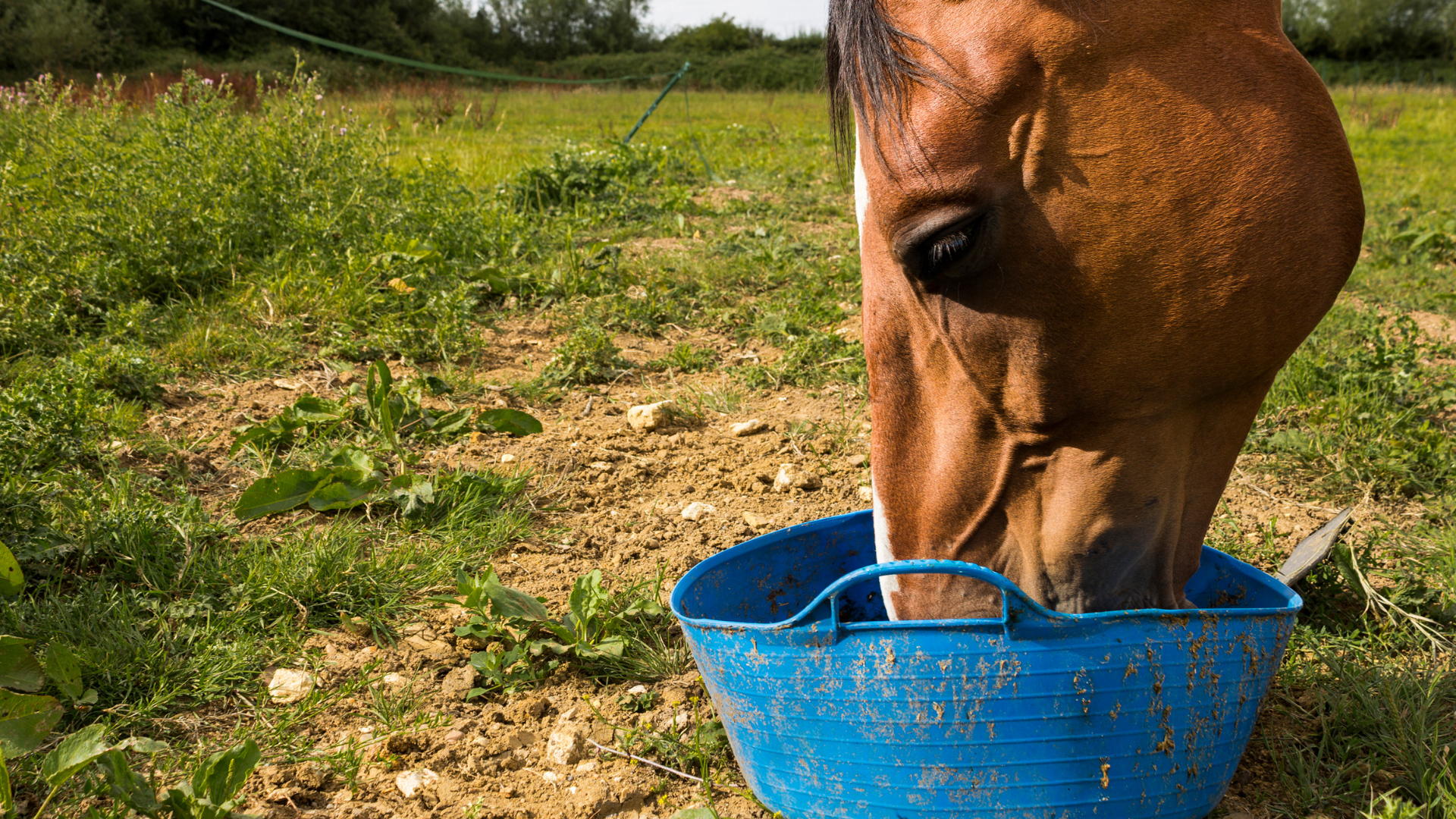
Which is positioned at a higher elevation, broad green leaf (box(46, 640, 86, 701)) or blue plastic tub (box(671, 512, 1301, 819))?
blue plastic tub (box(671, 512, 1301, 819))

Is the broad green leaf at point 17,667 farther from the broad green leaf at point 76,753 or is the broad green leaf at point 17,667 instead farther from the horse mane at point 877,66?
the horse mane at point 877,66

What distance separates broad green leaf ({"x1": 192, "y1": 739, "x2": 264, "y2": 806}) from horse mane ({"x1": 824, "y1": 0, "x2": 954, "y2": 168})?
124cm

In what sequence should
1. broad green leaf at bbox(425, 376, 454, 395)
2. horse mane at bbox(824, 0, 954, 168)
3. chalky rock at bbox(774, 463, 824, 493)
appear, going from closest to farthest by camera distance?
horse mane at bbox(824, 0, 954, 168) → chalky rock at bbox(774, 463, 824, 493) → broad green leaf at bbox(425, 376, 454, 395)

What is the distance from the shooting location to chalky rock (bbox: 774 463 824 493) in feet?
8.40

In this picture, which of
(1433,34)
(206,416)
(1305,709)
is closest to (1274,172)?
(1305,709)

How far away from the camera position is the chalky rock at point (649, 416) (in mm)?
2930

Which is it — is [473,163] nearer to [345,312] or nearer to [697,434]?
[345,312]

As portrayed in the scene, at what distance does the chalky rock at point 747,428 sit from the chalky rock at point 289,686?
1545mm

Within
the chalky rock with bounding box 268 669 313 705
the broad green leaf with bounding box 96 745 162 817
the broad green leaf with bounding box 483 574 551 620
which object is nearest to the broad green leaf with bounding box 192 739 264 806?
the broad green leaf with bounding box 96 745 162 817

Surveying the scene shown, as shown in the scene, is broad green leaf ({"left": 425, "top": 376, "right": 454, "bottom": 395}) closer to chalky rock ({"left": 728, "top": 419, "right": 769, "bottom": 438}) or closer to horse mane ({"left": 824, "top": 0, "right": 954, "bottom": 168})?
chalky rock ({"left": 728, "top": 419, "right": 769, "bottom": 438})

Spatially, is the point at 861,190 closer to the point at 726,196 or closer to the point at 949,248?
the point at 949,248

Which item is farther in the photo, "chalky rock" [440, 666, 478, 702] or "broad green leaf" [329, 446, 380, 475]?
"broad green leaf" [329, 446, 380, 475]

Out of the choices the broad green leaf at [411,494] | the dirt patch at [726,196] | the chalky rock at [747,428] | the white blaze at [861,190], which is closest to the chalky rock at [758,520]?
the chalky rock at [747,428]

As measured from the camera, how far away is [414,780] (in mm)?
1468
